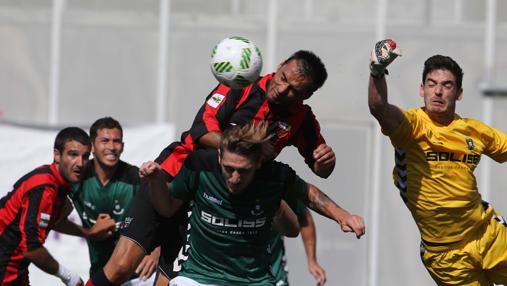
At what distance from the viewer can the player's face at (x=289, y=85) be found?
6414 millimetres

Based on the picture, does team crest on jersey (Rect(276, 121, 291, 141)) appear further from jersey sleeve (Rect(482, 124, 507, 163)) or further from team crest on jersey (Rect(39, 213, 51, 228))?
team crest on jersey (Rect(39, 213, 51, 228))

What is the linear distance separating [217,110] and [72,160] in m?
1.93

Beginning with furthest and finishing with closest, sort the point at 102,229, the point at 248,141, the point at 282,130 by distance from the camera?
the point at 102,229 < the point at 282,130 < the point at 248,141

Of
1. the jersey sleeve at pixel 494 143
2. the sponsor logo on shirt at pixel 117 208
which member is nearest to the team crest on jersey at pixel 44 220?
the sponsor logo on shirt at pixel 117 208

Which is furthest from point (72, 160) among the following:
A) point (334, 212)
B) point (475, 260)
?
point (475, 260)

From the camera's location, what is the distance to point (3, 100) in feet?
38.4

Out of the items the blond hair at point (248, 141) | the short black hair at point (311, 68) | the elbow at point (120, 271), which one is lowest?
the elbow at point (120, 271)

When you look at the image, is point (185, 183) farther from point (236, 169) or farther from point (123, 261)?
point (123, 261)

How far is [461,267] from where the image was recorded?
704 centimetres

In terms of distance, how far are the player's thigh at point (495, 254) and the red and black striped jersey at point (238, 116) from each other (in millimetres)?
1331

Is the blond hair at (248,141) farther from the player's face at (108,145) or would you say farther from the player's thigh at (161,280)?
the player's face at (108,145)

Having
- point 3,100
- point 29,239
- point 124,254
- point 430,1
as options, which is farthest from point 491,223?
point 3,100

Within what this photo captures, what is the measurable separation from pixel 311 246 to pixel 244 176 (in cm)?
289

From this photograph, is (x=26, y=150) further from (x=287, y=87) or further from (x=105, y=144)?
(x=287, y=87)
